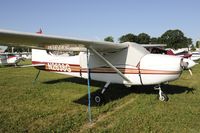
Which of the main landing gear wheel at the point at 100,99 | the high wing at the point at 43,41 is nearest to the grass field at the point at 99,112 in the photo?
the main landing gear wheel at the point at 100,99

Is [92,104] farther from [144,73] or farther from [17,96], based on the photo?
[17,96]

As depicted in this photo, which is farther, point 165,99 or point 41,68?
point 41,68

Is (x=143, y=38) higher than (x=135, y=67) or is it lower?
higher

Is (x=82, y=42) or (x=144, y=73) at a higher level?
(x=82, y=42)

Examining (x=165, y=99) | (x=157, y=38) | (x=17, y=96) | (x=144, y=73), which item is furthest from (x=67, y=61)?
(x=157, y=38)

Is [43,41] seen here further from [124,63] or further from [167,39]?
[167,39]

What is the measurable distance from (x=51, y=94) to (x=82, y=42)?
11.7 feet

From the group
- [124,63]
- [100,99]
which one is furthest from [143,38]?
[100,99]

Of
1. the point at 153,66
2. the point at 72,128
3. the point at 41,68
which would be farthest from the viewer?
the point at 41,68

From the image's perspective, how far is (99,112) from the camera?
6488mm

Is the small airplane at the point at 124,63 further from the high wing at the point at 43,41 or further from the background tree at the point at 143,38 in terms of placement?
the background tree at the point at 143,38

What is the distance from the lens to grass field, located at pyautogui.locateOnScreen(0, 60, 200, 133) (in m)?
5.21

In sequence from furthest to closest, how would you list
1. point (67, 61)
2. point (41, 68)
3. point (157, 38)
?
point (157, 38)
point (41, 68)
point (67, 61)

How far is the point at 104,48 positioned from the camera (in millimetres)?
7574
